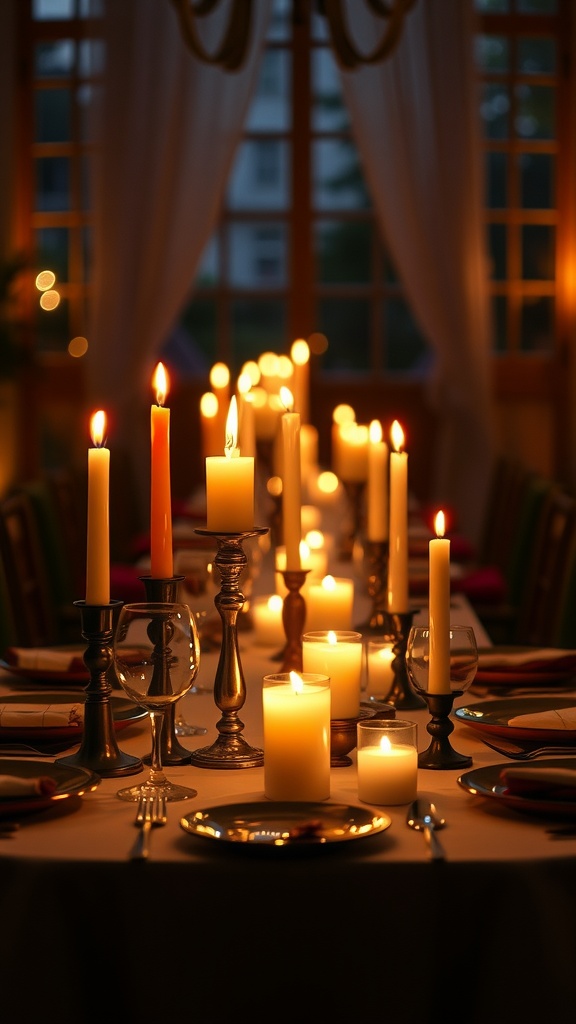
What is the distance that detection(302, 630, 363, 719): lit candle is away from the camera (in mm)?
1527

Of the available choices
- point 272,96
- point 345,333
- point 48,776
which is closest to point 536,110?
point 272,96

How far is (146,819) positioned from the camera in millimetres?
1288

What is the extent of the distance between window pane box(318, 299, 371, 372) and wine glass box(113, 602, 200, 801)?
16.3ft

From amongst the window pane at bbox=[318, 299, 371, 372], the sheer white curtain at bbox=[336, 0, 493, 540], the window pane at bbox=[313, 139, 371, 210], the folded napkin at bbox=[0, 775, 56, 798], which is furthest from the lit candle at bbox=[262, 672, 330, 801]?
the window pane at bbox=[313, 139, 371, 210]

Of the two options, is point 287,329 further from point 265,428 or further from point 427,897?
point 427,897

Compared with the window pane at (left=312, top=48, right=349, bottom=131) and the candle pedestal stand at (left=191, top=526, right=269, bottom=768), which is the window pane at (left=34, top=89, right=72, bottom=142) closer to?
the window pane at (left=312, top=48, right=349, bottom=131)

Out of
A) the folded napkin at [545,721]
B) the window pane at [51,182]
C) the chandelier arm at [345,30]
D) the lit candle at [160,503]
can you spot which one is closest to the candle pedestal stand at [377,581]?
the folded napkin at [545,721]

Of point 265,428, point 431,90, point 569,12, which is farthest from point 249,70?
point 265,428

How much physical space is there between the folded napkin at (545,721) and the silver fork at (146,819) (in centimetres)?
44

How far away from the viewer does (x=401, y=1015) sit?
115 centimetres

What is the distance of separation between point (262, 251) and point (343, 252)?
0.37 metres

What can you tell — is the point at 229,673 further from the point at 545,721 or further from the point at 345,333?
the point at 345,333

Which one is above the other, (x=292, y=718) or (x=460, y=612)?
(x=292, y=718)

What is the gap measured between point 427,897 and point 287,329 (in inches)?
207
